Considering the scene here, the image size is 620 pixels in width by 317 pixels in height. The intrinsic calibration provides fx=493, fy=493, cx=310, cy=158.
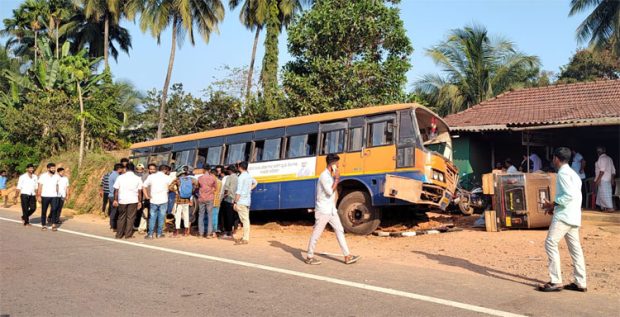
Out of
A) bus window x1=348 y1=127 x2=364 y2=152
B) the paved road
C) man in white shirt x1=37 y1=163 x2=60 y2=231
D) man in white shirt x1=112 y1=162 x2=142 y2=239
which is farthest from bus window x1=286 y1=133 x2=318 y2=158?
man in white shirt x1=37 y1=163 x2=60 y2=231

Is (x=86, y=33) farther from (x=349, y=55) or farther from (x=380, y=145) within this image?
(x=380, y=145)

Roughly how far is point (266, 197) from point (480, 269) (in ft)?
21.5

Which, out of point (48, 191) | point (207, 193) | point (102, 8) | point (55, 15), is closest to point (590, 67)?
point (207, 193)

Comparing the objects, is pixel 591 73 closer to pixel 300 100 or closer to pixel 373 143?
pixel 300 100

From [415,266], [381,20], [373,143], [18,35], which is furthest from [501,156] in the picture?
[18,35]

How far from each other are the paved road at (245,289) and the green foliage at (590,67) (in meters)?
27.8

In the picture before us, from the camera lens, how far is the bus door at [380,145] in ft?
35.1

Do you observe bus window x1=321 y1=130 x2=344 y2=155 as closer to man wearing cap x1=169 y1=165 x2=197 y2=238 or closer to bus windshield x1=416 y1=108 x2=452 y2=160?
bus windshield x1=416 y1=108 x2=452 y2=160

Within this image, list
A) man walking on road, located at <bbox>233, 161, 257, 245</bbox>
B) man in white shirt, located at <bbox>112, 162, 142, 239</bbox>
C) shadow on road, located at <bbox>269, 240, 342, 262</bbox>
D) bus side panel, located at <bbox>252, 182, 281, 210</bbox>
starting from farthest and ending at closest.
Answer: bus side panel, located at <bbox>252, 182, 281, 210</bbox>
man in white shirt, located at <bbox>112, 162, 142, 239</bbox>
man walking on road, located at <bbox>233, 161, 257, 245</bbox>
shadow on road, located at <bbox>269, 240, 342, 262</bbox>

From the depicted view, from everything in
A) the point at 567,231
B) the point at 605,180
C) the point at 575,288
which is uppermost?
the point at 605,180

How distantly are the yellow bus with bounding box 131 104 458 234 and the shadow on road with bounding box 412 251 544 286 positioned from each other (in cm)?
182

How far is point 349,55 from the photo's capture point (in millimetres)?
18547

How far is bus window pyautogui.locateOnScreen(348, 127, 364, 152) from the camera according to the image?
1122cm

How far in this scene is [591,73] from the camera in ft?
99.1
